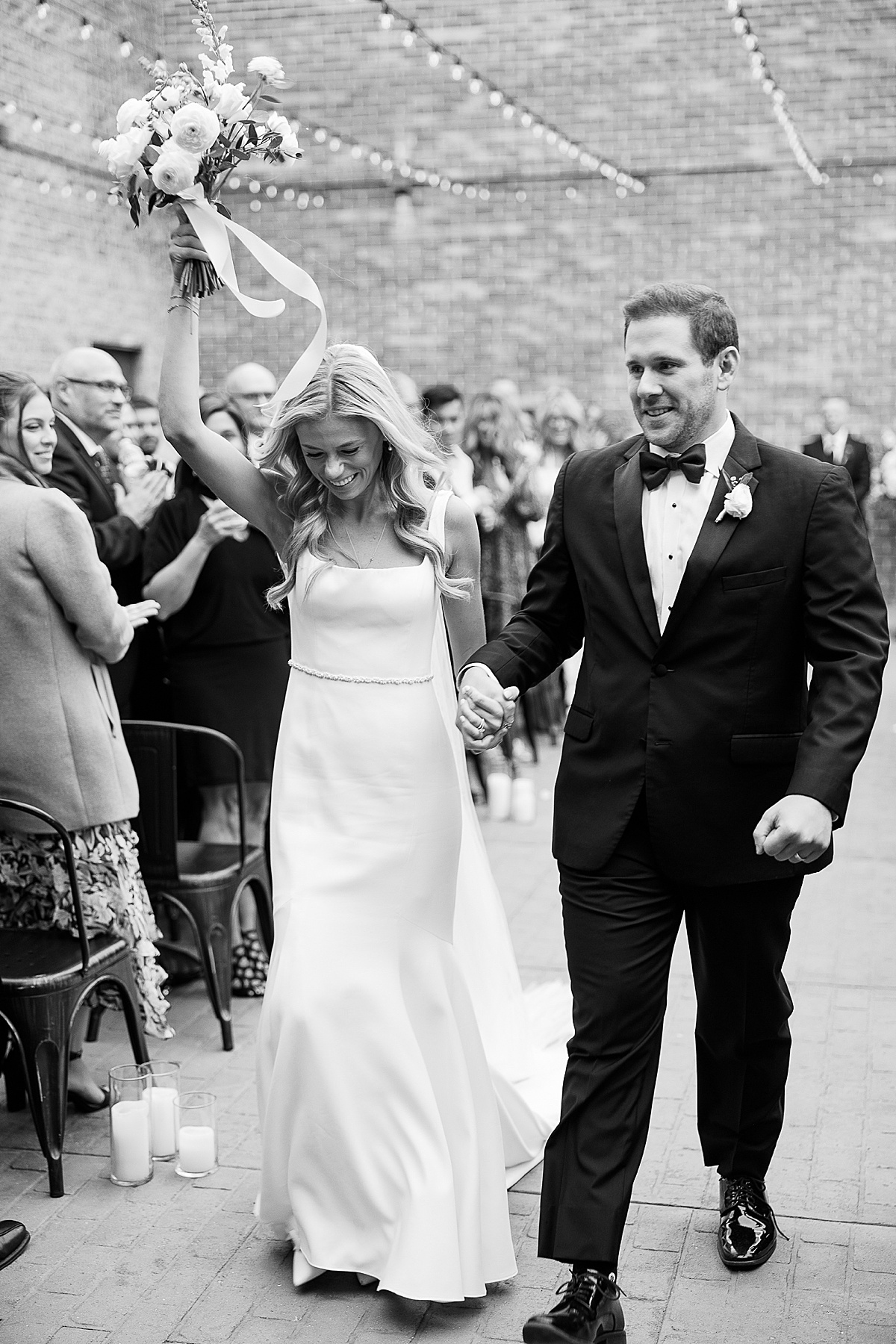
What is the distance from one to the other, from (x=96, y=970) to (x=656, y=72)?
1238 centimetres

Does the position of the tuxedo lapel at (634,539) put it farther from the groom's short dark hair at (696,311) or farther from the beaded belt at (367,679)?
the beaded belt at (367,679)

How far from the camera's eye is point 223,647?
5309 millimetres

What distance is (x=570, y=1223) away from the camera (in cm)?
289

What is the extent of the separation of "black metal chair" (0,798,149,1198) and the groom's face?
1778mm

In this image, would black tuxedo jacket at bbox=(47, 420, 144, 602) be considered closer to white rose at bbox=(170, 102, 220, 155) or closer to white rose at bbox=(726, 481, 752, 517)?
white rose at bbox=(170, 102, 220, 155)

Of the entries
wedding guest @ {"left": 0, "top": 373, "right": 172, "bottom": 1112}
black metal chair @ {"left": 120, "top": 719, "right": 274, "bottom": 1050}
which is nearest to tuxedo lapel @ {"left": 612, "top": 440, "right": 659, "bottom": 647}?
wedding guest @ {"left": 0, "top": 373, "right": 172, "bottom": 1112}

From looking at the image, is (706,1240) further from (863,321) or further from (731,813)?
(863,321)

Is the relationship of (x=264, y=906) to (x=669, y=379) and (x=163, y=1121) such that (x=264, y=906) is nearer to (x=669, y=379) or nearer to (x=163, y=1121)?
(x=163, y=1121)

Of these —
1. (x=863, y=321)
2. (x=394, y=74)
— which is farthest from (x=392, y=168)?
(x=863, y=321)

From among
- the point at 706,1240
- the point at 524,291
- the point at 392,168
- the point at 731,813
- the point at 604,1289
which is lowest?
the point at 706,1240

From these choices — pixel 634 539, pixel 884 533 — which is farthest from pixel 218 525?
pixel 884 533

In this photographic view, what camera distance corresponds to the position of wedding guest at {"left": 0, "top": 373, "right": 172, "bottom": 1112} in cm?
398

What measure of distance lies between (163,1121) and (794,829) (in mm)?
2036

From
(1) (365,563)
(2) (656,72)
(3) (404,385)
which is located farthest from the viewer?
(2) (656,72)
